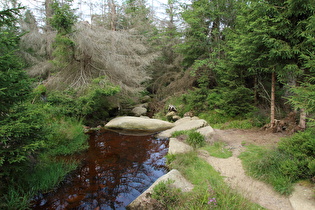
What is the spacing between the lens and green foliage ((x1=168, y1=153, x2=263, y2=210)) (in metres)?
2.90

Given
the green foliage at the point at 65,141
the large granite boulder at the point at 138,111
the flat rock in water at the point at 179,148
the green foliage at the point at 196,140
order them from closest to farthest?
the flat rock in water at the point at 179,148, the green foliage at the point at 65,141, the green foliage at the point at 196,140, the large granite boulder at the point at 138,111

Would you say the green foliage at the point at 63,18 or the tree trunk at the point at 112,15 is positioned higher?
the tree trunk at the point at 112,15

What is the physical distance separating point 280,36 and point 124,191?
6.27 m

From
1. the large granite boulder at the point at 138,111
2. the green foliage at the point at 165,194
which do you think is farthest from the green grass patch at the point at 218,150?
the large granite boulder at the point at 138,111

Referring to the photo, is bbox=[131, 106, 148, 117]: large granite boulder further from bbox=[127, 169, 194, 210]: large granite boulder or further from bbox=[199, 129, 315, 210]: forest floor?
bbox=[127, 169, 194, 210]: large granite boulder

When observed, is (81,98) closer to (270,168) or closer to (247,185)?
(247,185)

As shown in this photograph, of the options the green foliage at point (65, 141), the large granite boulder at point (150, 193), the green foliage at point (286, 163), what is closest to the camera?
the large granite boulder at point (150, 193)

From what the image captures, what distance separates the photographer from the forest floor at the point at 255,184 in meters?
3.01

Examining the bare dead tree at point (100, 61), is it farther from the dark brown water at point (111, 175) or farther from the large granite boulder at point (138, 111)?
the dark brown water at point (111, 175)

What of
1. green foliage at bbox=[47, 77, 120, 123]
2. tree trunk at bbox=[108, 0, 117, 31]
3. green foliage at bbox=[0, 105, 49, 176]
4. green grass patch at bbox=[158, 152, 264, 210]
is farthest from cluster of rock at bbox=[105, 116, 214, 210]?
tree trunk at bbox=[108, 0, 117, 31]

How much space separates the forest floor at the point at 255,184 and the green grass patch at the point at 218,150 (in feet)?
0.46

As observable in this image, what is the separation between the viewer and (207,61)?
30.5 ft

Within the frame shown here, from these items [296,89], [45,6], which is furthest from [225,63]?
[45,6]

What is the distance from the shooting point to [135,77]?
10898 mm
